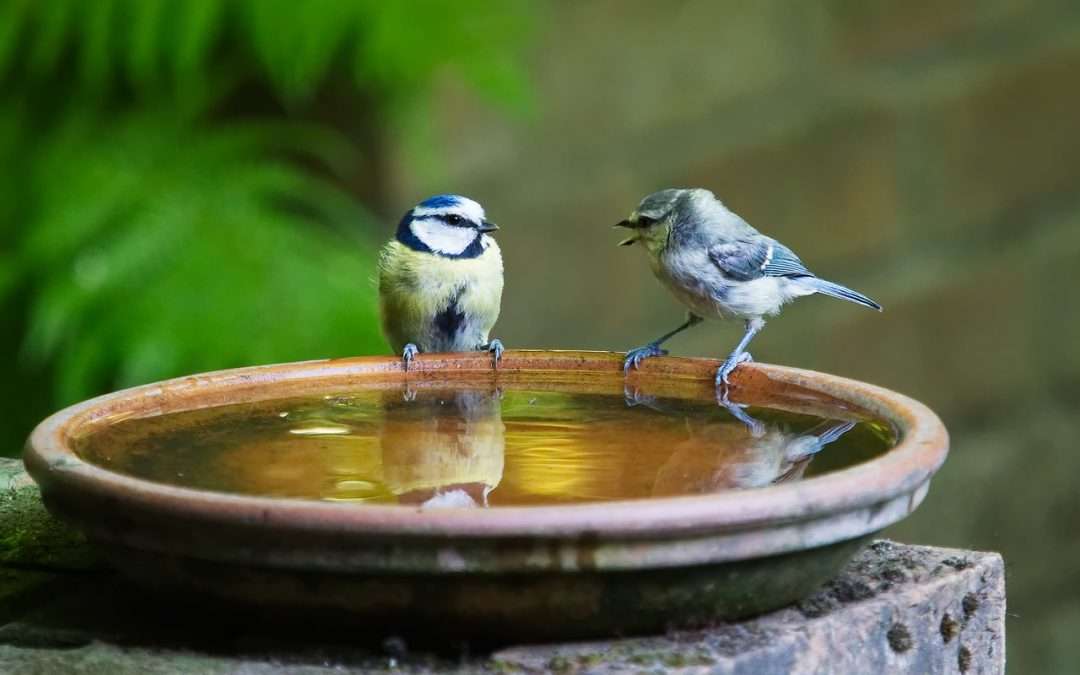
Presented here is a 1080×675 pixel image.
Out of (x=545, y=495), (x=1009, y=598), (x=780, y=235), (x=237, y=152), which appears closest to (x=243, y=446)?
(x=545, y=495)

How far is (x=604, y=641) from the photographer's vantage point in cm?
147

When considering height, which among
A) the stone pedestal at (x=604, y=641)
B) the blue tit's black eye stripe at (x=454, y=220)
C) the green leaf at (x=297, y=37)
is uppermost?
the green leaf at (x=297, y=37)

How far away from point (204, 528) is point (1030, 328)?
4446mm

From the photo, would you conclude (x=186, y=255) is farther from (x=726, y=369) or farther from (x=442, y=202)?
(x=726, y=369)

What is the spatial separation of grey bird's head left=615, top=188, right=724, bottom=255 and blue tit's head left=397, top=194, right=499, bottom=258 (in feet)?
0.91

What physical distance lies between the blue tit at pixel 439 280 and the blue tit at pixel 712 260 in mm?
299

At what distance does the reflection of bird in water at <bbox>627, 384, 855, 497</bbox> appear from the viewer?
1.65 meters

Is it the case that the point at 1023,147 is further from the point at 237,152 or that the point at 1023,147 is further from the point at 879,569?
the point at 879,569

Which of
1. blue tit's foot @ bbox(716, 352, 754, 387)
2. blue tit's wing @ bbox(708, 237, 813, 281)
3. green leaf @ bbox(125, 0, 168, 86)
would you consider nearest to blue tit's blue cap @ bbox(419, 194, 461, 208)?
blue tit's wing @ bbox(708, 237, 813, 281)

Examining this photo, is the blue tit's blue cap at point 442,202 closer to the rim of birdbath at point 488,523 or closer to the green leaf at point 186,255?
the green leaf at point 186,255

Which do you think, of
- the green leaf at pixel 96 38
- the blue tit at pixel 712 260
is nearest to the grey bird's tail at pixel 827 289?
the blue tit at pixel 712 260

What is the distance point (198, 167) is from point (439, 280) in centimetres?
127

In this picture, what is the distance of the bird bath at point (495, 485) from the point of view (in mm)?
1354

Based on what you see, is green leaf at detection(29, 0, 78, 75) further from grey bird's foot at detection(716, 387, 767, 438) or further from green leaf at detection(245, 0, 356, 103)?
grey bird's foot at detection(716, 387, 767, 438)
